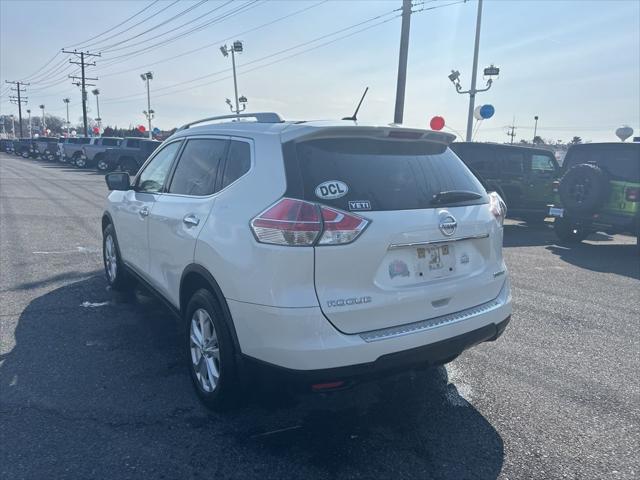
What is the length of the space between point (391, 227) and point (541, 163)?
1110 centimetres

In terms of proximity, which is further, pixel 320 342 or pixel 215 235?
pixel 215 235

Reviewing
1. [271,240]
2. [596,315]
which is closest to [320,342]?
[271,240]

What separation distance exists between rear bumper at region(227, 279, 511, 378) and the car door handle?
700 millimetres

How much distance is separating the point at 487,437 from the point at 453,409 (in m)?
0.35

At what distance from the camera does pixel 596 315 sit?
5.37 m

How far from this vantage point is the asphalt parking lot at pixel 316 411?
275cm

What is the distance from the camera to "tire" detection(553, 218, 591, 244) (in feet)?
33.2

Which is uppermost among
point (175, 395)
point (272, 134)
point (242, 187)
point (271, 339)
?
point (272, 134)

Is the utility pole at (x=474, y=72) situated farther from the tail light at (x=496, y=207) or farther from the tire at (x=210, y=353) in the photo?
the tire at (x=210, y=353)

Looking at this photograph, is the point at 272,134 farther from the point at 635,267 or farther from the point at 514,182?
the point at 514,182

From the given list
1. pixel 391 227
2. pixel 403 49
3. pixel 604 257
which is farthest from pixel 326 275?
pixel 403 49

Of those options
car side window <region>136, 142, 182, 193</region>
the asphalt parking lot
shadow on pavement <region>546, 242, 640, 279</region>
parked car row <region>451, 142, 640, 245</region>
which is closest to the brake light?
the asphalt parking lot

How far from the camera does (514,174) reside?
1201 centimetres

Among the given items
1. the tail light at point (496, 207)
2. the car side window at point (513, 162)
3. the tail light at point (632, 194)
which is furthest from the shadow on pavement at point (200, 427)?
the car side window at point (513, 162)
